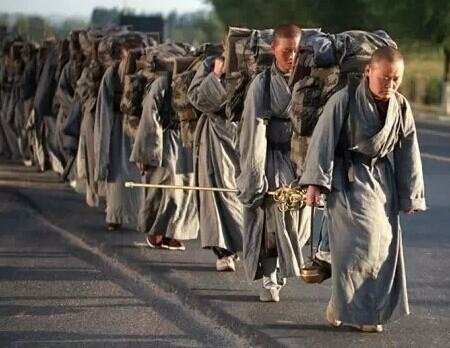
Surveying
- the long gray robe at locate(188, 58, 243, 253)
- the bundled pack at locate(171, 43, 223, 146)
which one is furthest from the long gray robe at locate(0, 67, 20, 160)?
the long gray robe at locate(188, 58, 243, 253)

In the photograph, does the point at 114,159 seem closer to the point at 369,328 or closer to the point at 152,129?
the point at 152,129

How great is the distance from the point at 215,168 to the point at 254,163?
206 centimetres

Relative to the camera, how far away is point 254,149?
33.1ft

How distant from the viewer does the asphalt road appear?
364 inches

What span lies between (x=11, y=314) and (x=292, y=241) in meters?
1.95

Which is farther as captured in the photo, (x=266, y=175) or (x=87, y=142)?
(x=87, y=142)

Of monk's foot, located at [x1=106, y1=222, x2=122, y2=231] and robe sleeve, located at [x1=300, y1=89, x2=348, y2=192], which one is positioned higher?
robe sleeve, located at [x1=300, y1=89, x2=348, y2=192]

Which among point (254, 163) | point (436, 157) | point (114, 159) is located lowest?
point (436, 157)

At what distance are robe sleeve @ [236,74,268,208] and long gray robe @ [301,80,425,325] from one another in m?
1.00

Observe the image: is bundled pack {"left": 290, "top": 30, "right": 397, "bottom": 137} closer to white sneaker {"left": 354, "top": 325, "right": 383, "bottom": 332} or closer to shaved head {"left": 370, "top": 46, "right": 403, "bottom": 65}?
shaved head {"left": 370, "top": 46, "right": 403, "bottom": 65}

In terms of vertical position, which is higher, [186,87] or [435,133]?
[186,87]

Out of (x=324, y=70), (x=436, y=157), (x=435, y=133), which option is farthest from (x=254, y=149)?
(x=435, y=133)

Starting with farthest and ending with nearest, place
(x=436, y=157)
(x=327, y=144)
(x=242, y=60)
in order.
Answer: (x=436, y=157), (x=242, y=60), (x=327, y=144)

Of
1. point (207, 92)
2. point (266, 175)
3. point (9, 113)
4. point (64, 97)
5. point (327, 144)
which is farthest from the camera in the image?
point (9, 113)
